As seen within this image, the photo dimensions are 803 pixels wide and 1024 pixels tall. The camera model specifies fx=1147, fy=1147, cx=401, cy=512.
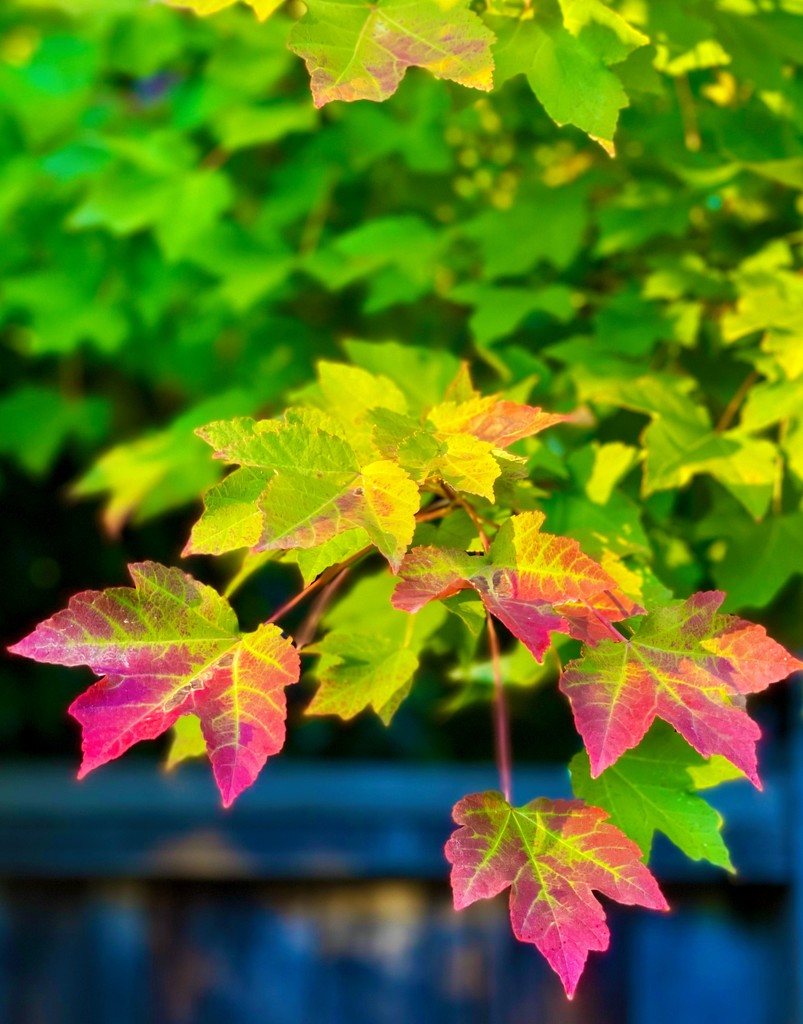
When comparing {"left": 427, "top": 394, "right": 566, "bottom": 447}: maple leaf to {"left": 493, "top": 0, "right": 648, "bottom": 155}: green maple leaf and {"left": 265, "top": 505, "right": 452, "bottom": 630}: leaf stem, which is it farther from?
{"left": 493, "top": 0, "right": 648, "bottom": 155}: green maple leaf

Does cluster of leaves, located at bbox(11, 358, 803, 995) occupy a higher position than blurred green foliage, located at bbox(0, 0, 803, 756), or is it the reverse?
cluster of leaves, located at bbox(11, 358, 803, 995)

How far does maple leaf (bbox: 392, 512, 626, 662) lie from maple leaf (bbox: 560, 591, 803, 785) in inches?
0.9

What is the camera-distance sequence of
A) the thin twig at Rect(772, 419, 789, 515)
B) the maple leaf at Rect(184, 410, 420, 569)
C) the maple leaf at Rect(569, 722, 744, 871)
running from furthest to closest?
the thin twig at Rect(772, 419, 789, 515) → the maple leaf at Rect(569, 722, 744, 871) → the maple leaf at Rect(184, 410, 420, 569)

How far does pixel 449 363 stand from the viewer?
2.85 feet

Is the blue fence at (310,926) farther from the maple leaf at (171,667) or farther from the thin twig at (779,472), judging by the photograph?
the maple leaf at (171,667)

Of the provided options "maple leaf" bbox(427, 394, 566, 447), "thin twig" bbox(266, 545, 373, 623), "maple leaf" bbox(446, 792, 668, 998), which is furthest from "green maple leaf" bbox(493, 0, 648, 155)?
"maple leaf" bbox(446, 792, 668, 998)

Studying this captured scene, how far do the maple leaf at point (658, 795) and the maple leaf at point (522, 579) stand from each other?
12 cm

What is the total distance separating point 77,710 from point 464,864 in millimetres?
202

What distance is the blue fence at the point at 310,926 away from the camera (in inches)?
76.2

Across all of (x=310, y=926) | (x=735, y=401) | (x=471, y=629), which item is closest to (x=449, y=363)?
(x=735, y=401)

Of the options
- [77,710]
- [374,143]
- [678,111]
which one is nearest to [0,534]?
[374,143]

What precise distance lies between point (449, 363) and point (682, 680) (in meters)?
0.38

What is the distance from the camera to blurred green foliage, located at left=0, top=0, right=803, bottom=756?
0.83 m

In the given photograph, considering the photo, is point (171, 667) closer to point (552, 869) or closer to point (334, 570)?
point (334, 570)
